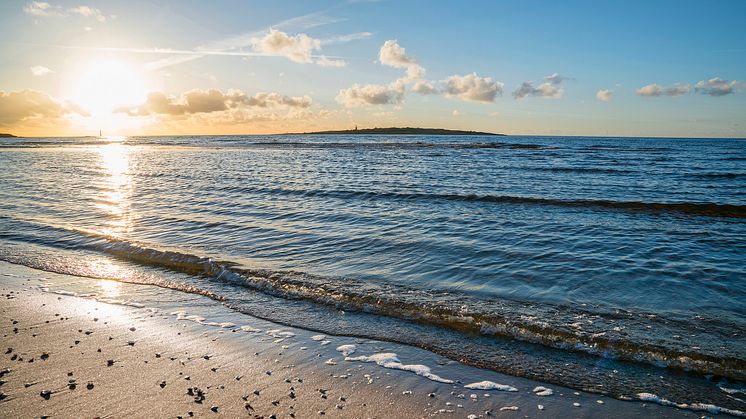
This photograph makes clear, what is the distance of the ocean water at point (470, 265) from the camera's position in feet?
20.3

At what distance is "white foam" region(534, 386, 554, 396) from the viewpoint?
505 cm

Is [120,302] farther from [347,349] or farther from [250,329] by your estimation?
[347,349]

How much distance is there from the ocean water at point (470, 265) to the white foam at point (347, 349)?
533mm

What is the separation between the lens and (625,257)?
11.1 metres

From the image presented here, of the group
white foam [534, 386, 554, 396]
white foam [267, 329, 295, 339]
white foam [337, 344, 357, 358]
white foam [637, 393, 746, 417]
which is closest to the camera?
white foam [637, 393, 746, 417]

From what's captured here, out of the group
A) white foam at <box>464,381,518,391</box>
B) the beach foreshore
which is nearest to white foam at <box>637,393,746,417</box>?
the beach foreshore

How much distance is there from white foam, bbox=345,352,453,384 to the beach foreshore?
0.9 inches

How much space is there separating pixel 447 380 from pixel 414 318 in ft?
6.94

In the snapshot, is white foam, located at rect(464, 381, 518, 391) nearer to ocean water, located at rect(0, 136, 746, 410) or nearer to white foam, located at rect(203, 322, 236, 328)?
ocean water, located at rect(0, 136, 746, 410)

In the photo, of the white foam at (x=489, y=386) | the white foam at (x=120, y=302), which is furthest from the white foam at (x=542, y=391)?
the white foam at (x=120, y=302)

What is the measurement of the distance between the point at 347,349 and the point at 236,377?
5.21 ft

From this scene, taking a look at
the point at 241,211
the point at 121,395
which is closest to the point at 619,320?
the point at 121,395

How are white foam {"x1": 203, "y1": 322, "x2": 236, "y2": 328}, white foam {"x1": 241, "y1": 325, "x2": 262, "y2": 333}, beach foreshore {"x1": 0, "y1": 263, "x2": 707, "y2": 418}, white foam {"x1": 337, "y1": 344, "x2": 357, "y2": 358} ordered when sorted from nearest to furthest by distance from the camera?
1. beach foreshore {"x1": 0, "y1": 263, "x2": 707, "y2": 418}
2. white foam {"x1": 337, "y1": 344, "x2": 357, "y2": 358}
3. white foam {"x1": 241, "y1": 325, "x2": 262, "y2": 333}
4. white foam {"x1": 203, "y1": 322, "x2": 236, "y2": 328}

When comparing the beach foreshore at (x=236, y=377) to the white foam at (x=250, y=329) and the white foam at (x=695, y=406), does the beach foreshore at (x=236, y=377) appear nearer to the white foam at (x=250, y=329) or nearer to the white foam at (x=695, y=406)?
the white foam at (x=250, y=329)
